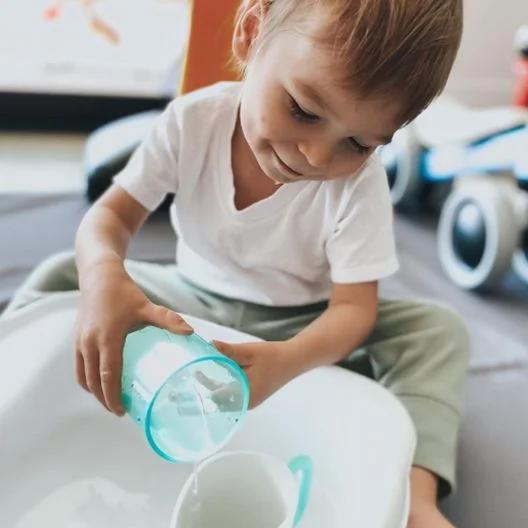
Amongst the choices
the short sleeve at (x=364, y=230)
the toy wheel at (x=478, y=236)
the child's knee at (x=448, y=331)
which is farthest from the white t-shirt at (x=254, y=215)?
the toy wheel at (x=478, y=236)

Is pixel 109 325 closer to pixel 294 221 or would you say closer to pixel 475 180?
pixel 294 221

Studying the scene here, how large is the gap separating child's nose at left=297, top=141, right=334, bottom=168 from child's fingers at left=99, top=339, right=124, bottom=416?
181mm

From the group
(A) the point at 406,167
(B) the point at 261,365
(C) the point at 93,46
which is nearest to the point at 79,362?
(B) the point at 261,365

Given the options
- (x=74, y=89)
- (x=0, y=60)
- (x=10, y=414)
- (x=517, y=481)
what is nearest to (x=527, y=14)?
(x=74, y=89)

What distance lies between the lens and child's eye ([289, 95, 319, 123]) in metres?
0.50

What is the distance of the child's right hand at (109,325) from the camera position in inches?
18.5

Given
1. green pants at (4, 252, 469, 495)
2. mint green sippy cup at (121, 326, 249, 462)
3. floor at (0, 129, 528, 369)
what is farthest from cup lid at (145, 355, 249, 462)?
floor at (0, 129, 528, 369)

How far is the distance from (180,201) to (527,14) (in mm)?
1295

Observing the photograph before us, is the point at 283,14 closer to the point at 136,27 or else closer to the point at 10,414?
the point at 10,414

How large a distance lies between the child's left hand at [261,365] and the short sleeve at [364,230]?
11 centimetres

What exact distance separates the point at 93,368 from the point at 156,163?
0.23 m

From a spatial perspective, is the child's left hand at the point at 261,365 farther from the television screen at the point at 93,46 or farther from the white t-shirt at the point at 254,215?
the television screen at the point at 93,46

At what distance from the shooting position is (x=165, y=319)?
47 cm

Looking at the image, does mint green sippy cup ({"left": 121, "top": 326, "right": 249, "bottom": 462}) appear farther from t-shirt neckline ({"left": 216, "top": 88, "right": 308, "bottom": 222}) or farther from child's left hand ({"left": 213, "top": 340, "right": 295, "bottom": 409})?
t-shirt neckline ({"left": 216, "top": 88, "right": 308, "bottom": 222})
